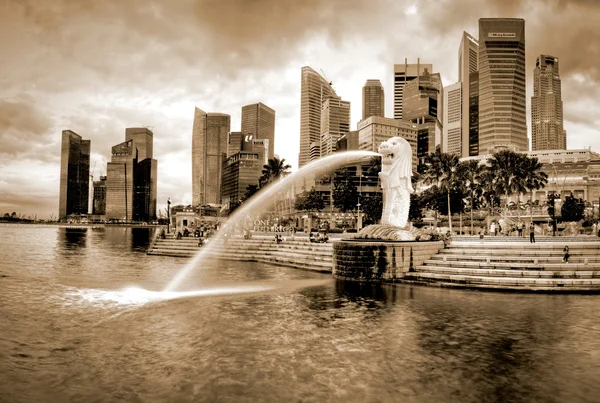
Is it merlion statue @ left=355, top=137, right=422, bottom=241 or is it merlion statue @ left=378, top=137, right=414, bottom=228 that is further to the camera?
merlion statue @ left=378, top=137, right=414, bottom=228

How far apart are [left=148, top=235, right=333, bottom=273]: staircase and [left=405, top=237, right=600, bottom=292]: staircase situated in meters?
9.03

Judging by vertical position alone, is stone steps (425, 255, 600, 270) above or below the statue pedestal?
below

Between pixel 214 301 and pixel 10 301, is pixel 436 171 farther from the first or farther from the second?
pixel 10 301

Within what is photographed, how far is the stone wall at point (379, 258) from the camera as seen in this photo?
25094 millimetres

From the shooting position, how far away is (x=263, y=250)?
136ft

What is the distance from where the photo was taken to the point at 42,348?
12.6 m

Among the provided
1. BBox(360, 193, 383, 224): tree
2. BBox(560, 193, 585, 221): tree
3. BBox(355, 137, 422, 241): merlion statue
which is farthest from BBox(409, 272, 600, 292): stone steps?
BBox(560, 193, 585, 221): tree

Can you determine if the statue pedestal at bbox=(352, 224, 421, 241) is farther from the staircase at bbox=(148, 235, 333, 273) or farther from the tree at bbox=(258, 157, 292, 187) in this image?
the tree at bbox=(258, 157, 292, 187)

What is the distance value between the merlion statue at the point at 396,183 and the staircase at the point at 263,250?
628 cm

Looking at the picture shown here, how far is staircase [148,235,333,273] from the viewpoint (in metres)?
33.8

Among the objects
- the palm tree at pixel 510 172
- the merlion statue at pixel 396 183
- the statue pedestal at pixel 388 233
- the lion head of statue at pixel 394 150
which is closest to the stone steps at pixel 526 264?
the statue pedestal at pixel 388 233

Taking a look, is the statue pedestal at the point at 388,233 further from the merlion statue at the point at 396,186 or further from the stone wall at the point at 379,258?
the stone wall at the point at 379,258

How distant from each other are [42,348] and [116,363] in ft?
10.3

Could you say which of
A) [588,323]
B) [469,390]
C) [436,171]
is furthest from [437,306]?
[436,171]
